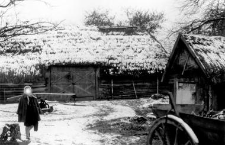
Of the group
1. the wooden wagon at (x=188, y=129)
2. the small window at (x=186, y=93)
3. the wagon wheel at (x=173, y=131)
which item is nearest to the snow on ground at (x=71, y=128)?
the small window at (x=186, y=93)

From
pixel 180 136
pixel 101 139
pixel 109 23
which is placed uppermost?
pixel 109 23

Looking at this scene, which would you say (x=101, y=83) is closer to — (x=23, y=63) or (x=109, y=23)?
(x=23, y=63)

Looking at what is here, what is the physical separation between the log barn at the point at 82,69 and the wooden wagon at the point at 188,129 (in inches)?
558

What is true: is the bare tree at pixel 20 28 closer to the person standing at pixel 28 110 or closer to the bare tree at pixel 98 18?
the person standing at pixel 28 110

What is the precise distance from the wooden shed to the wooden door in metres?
7.80

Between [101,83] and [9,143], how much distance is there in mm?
13359

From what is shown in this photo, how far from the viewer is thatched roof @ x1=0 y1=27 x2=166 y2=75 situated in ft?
63.8

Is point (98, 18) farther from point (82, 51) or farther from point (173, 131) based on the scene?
point (173, 131)

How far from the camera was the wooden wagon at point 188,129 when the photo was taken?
14.3ft

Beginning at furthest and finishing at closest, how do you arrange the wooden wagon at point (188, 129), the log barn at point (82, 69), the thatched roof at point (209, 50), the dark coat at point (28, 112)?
the log barn at point (82, 69), the thatched roof at point (209, 50), the dark coat at point (28, 112), the wooden wagon at point (188, 129)

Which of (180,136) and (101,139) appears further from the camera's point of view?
(101,139)

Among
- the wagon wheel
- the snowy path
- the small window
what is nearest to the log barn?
the snowy path

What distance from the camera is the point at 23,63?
19531 millimetres

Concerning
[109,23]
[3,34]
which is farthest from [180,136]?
[109,23]
